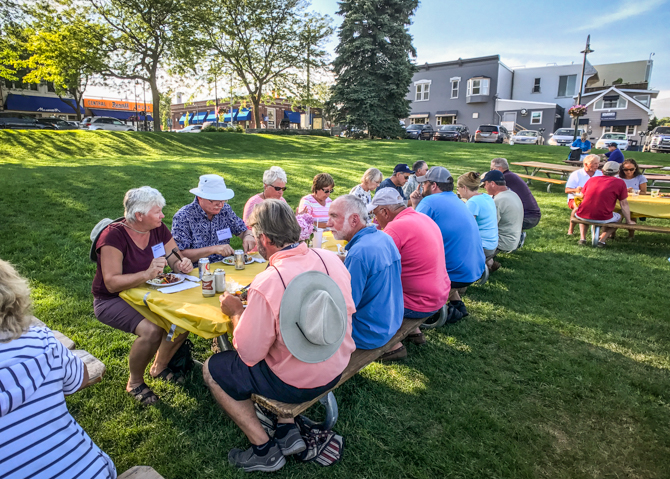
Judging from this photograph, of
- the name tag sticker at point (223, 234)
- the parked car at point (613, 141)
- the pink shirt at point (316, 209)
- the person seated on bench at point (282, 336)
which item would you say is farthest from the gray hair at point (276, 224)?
the parked car at point (613, 141)

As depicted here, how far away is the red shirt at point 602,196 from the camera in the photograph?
6945mm

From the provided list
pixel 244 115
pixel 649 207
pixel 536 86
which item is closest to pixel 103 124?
pixel 244 115

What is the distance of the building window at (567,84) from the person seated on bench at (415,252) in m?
44.7

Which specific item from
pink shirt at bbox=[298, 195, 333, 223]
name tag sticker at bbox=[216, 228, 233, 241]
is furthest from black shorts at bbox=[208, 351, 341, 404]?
pink shirt at bbox=[298, 195, 333, 223]

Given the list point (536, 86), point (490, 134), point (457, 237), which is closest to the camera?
Answer: point (457, 237)

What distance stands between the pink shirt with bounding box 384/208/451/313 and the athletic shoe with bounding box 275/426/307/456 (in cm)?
152

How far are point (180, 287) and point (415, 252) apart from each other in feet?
6.34

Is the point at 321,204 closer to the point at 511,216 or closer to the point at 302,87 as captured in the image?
the point at 511,216

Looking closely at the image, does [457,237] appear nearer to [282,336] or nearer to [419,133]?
[282,336]

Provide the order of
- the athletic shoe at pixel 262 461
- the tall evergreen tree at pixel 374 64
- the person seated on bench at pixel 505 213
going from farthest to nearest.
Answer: the tall evergreen tree at pixel 374 64
the person seated on bench at pixel 505 213
the athletic shoe at pixel 262 461

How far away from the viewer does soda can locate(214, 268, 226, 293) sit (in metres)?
2.81

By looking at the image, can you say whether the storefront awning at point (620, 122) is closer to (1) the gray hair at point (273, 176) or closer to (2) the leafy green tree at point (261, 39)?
(2) the leafy green tree at point (261, 39)

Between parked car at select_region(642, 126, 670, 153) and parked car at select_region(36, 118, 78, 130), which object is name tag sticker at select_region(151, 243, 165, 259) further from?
parked car at select_region(642, 126, 670, 153)

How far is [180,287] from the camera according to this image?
2900 millimetres
